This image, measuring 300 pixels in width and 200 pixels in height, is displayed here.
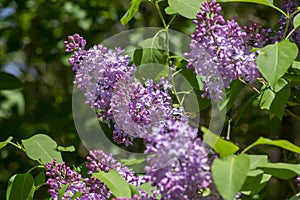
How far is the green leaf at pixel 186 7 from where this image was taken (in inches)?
58.2

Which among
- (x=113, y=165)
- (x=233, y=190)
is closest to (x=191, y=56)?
(x=113, y=165)

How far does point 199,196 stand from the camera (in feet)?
3.52

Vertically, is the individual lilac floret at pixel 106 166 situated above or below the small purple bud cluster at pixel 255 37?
below

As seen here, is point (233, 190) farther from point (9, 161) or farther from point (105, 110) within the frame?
point (9, 161)

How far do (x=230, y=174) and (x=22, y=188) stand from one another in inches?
28.5

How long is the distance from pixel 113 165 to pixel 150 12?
6.91ft

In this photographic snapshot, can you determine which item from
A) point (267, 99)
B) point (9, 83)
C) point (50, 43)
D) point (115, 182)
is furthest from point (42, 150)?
point (50, 43)

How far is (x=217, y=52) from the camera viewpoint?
1.33 meters

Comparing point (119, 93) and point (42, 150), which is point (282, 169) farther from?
point (42, 150)

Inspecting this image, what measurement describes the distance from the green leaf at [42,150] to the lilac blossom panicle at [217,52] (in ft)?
1.45

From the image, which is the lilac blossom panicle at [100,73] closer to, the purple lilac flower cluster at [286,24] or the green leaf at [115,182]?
the green leaf at [115,182]

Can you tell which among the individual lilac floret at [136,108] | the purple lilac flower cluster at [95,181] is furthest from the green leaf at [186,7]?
the purple lilac flower cluster at [95,181]

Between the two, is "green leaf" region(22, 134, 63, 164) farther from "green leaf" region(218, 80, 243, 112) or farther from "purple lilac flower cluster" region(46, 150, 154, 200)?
"green leaf" region(218, 80, 243, 112)

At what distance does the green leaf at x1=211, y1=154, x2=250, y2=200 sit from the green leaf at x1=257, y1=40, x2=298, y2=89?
0.99ft
